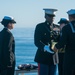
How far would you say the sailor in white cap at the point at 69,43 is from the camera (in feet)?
20.9

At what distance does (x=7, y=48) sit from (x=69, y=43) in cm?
111

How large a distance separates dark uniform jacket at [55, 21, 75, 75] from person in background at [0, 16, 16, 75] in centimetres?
84

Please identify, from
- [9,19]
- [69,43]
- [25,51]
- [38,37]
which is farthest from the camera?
[25,51]

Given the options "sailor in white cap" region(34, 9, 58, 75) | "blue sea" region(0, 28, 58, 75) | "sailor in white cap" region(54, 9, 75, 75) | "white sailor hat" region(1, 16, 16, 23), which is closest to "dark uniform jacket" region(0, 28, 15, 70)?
"white sailor hat" region(1, 16, 16, 23)

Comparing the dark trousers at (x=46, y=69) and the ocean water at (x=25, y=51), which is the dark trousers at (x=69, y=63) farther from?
the ocean water at (x=25, y=51)

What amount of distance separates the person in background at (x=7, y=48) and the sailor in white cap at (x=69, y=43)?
84cm

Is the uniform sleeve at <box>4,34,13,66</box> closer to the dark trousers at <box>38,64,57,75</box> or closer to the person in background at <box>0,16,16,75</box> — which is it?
the person in background at <box>0,16,16,75</box>

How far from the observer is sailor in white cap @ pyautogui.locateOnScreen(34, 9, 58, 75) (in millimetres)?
6766

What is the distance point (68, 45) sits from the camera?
6430 mm

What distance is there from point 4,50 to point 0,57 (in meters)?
0.17

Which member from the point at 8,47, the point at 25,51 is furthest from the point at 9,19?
the point at 25,51

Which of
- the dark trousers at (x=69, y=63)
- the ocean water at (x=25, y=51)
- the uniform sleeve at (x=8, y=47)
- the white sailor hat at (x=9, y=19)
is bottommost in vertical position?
the ocean water at (x=25, y=51)

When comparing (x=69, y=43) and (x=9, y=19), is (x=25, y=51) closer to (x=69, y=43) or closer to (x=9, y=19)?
(x=9, y=19)

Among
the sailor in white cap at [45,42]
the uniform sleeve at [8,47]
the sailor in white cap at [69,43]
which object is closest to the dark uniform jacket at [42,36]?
the sailor in white cap at [45,42]
